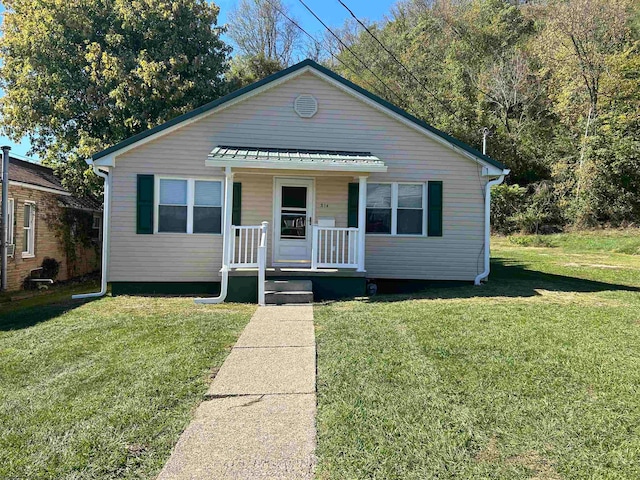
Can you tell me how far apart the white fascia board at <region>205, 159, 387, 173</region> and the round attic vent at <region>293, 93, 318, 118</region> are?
6.12ft

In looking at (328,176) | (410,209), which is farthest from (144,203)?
(410,209)

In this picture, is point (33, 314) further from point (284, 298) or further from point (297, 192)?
point (297, 192)

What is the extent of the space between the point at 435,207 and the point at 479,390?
6.09 meters

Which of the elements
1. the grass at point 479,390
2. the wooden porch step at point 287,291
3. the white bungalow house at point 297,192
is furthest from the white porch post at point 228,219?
the grass at point 479,390

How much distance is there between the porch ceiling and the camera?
24.7ft

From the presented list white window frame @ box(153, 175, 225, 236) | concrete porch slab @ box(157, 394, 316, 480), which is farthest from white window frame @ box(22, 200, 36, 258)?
concrete porch slab @ box(157, 394, 316, 480)

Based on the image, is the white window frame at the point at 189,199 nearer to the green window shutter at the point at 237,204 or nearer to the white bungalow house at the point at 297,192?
the white bungalow house at the point at 297,192

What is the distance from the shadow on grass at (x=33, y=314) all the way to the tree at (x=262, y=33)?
65.1 feet

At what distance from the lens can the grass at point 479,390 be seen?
2.38 meters

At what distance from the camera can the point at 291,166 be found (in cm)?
758

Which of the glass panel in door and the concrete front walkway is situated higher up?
the glass panel in door

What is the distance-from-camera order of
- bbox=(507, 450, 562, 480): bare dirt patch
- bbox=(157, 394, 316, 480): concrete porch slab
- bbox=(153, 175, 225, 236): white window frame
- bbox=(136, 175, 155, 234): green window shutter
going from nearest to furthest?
bbox=(507, 450, 562, 480): bare dirt patch → bbox=(157, 394, 316, 480): concrete porch slab → bbox=(136, 175, 155, 234): green window shutter → bbox=(153, 175, 225, 236): white window frame

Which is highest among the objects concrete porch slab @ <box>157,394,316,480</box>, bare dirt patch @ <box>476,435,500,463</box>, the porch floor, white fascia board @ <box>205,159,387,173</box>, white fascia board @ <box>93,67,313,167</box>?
white fascia board @ <box>93,67,313,167</box>

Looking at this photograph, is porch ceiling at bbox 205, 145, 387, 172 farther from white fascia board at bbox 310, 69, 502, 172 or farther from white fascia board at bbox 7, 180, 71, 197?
white fascia board at bbox 7, 180, 71, 197
